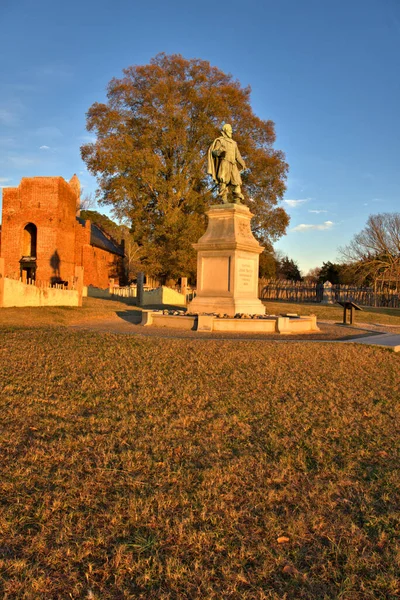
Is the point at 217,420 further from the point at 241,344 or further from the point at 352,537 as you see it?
the point at 241,344

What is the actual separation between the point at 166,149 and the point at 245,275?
812 inches

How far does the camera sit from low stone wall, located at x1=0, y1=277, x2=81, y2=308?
16.2 m

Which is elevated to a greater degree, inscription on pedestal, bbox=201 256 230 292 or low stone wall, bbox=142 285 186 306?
inscription on pedestal, bbox=201 256 230 292

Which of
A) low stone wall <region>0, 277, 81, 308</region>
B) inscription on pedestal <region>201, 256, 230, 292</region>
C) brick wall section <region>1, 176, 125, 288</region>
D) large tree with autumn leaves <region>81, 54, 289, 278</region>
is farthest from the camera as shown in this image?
brick wall section <region>1, 176, 125, 288</region>

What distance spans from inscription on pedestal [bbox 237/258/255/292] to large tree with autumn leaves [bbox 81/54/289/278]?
16.3 meters

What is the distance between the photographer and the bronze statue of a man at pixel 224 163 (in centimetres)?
1302

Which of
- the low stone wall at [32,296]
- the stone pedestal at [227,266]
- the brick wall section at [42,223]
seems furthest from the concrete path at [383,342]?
the brick wall section at [42,223]

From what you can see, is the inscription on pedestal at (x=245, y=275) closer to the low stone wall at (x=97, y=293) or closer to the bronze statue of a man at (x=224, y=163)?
the bronze statue of a man at (x=224, y=163)

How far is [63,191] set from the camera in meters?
35.3

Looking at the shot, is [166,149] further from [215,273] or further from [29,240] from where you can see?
[215,273]

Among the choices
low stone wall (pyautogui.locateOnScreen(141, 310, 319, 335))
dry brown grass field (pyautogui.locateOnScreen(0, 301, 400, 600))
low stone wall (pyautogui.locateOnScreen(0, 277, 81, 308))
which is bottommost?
dry brown grass field (pyautogui.locateOnScreen(0, 301, 400, 600))

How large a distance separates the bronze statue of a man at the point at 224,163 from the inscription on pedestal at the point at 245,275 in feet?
6.64

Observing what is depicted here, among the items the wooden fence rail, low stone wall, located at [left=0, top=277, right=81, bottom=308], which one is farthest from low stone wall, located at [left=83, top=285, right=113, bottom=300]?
the wooden fence rail

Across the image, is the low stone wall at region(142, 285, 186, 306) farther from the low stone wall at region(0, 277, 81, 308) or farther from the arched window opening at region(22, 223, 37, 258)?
the arched window opening at region(22, 223, 37, 258)
